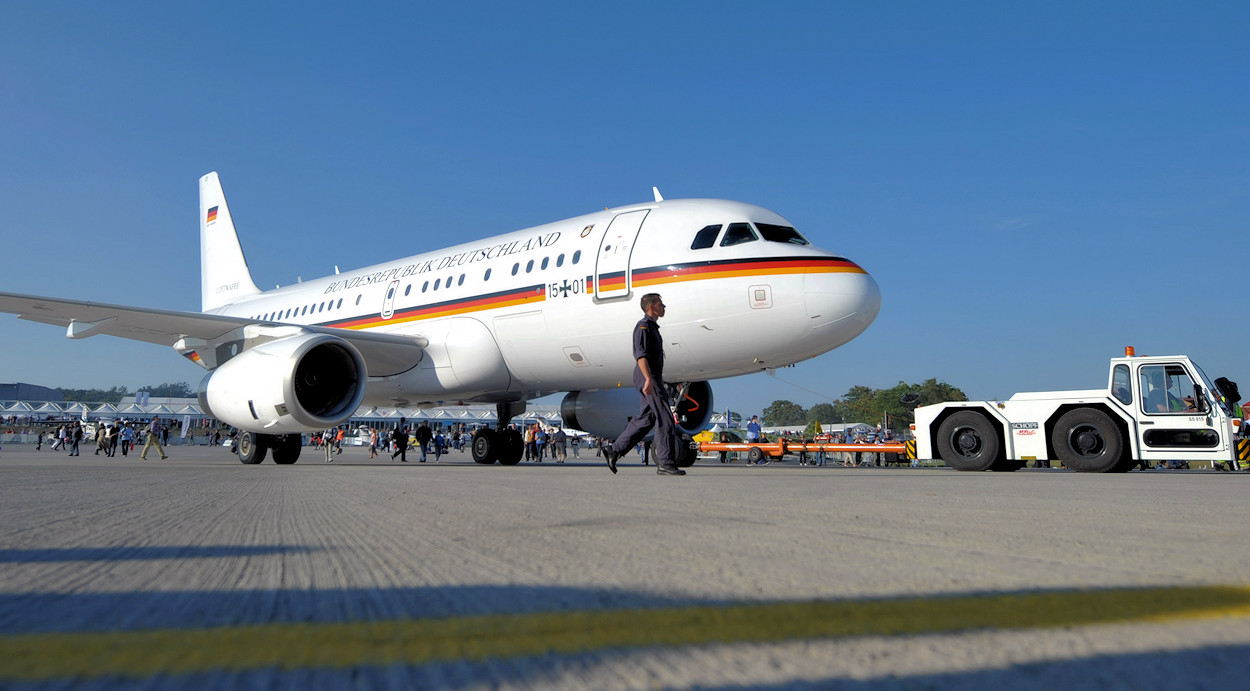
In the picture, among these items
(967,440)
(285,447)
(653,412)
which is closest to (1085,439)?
(967,440)

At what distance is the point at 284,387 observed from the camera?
9.35 m

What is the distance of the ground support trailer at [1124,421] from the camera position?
938 cm

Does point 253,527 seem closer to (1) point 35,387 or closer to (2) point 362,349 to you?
(2) point 362,349

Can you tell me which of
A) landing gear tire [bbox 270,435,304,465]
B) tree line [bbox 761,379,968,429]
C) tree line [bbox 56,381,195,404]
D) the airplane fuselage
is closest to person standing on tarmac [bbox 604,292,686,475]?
the airplane fuselage

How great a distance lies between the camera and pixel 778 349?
857 centimetres

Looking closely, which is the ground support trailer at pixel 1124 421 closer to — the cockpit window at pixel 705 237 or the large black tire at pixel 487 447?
the cockpit window at pixel 705 237

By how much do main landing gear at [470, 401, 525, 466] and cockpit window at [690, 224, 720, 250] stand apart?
512cm

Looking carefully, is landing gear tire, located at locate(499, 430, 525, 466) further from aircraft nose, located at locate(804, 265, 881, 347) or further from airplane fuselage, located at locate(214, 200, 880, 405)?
aircraft nose, located at locate(804, 265, 881, 347)

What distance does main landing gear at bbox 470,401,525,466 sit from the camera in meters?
12.8

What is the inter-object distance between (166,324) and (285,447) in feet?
8.95

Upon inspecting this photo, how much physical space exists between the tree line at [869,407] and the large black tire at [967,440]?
136ft

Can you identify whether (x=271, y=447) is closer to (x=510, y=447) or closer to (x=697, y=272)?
(x=510, y=447)

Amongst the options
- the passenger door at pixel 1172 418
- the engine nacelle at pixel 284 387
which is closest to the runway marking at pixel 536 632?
the engine nacelle at pixel 284 387

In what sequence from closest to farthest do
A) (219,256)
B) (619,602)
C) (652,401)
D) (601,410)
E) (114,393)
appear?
1. (619,602)
2. (652,401)
3. (601,410)
4. (219,256)
5. (114,393)
